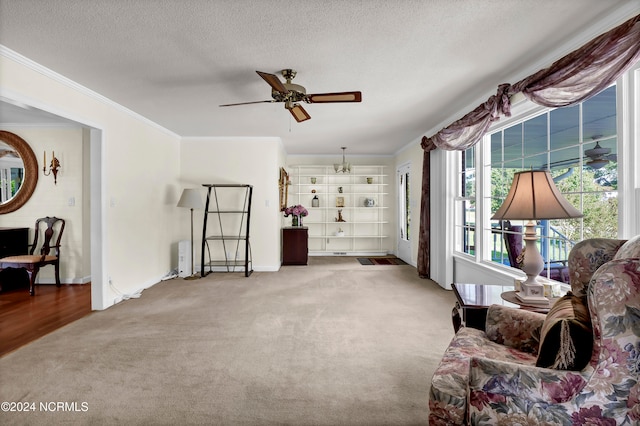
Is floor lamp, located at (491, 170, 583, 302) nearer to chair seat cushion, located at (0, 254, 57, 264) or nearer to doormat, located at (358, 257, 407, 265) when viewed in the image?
doormat, located at (358, 257, 407, 265)

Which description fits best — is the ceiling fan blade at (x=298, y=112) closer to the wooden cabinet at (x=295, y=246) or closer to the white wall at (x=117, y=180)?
the white wall at (x=117, y=180)

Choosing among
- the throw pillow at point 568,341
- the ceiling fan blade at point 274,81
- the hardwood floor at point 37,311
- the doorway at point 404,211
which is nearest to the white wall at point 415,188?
the doorway at point 404,211

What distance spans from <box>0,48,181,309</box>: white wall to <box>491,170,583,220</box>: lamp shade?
12.4ft

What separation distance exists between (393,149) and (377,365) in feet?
17.9

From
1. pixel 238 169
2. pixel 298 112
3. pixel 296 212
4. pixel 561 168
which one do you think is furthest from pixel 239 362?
pixel 296 212

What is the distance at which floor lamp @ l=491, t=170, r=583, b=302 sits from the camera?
1.79 meters

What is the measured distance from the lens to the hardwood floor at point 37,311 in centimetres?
294

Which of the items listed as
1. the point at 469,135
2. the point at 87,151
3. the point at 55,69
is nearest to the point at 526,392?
the point at 469,135

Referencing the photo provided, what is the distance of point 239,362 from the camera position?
2.43 m

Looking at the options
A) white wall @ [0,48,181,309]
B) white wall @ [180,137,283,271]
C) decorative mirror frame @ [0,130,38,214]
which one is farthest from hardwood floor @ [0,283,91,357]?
white wall @ [180,137,283,271]

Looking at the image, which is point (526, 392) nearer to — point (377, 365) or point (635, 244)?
point (635, 244)

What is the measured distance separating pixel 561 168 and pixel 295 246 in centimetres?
471

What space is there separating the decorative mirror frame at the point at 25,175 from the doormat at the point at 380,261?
5.67 m

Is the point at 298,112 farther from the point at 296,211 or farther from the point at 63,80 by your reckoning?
the point at 296,211
